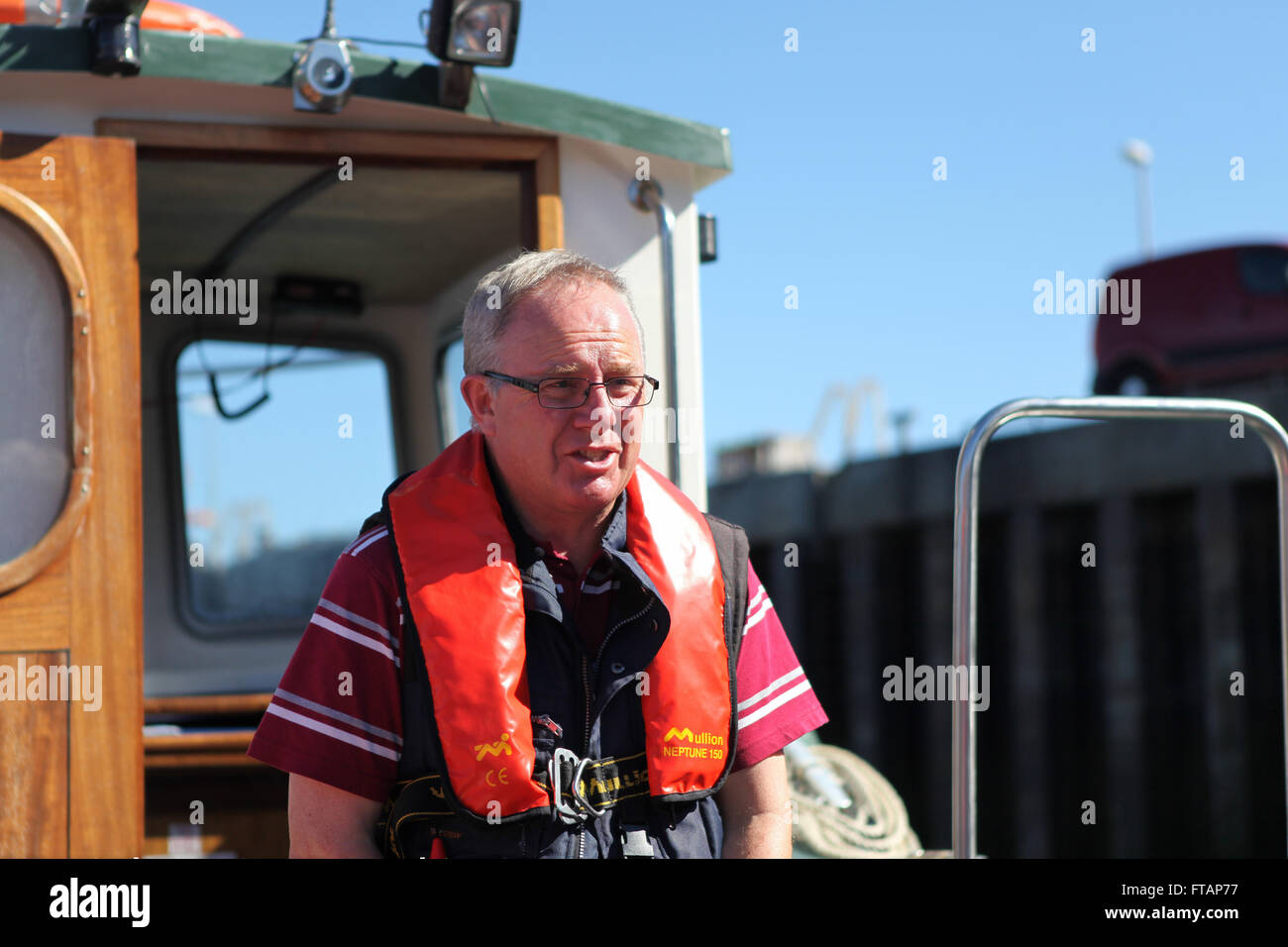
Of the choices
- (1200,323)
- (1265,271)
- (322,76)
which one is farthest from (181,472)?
(1265,271)

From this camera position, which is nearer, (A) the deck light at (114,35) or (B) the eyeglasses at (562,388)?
(B) the eyeglasses at (562,388)

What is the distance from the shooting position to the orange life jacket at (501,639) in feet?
6.64

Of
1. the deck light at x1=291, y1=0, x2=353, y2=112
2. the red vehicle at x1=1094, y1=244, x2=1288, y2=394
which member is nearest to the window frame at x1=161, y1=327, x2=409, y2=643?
the deck light at x1=291, y1=0, x2=353, y2=112

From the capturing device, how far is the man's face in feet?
7.03

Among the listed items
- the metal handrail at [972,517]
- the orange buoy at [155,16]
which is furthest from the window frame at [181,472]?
the metal handrail at [972,517]

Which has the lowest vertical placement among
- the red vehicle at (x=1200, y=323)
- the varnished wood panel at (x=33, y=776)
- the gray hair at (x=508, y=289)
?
the varnished wood panel at (x=33, y=776)

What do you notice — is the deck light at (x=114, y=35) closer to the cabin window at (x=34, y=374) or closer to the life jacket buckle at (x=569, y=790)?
the cabin window at (x=34, y=374)

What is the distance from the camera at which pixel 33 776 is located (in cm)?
301

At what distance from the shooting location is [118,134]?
3.30 meters

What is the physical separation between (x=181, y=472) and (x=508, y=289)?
3.57 meters

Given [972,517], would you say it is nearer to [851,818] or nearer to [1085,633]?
[851,818]

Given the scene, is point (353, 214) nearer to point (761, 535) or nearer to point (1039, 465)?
point (1039, 465)

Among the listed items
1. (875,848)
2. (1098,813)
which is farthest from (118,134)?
(1098,813)

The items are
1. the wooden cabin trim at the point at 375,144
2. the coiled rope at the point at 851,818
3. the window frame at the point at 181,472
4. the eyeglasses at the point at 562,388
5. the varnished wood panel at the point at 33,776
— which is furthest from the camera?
the window frame at the point at 181,472
